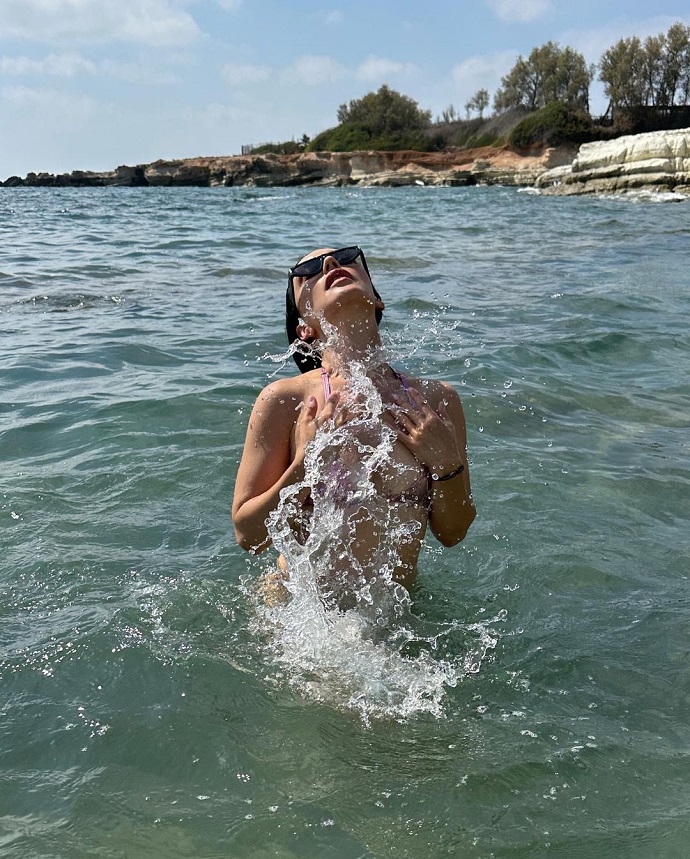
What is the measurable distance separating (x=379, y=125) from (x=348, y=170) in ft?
69.9

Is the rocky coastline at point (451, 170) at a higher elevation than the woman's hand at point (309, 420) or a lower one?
higher

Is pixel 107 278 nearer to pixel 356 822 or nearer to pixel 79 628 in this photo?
pixel 79 628

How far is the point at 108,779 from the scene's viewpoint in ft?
8.43

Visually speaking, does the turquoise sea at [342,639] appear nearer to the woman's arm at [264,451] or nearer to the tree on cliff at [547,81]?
the woman's arm at [264,451]

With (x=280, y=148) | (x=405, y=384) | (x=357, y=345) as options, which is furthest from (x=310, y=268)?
(x=280, y=148)

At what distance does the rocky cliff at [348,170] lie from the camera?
200 ft

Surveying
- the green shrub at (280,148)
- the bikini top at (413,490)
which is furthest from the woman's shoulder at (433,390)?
the green shrub at (280,148)

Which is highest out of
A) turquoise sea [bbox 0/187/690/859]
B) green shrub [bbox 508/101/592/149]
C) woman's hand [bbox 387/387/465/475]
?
green shrub [bbox 508/101/592/149]

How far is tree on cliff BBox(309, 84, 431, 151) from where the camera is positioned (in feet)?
276

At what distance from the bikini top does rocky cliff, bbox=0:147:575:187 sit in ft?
183

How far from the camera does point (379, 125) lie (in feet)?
290

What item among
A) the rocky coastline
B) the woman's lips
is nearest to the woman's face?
the woman's lips

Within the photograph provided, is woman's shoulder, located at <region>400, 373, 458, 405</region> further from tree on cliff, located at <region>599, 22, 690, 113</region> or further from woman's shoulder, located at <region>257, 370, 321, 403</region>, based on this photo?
tree on cliff, located at <region>599, 22, 690, 113</region>

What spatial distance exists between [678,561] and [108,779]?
9.27ft
